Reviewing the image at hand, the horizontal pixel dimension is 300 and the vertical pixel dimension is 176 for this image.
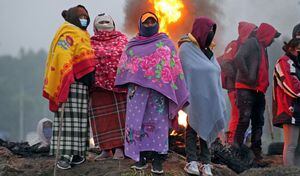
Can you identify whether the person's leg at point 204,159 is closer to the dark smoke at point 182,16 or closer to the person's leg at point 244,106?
the person's leg at point 244,106

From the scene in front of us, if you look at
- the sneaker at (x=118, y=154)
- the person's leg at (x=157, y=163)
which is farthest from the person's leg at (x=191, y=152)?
the sneaker at (x=118, y=154)

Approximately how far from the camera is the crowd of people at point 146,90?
6.71 m

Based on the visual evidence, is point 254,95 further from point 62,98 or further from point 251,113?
point 62,98

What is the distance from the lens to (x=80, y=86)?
289 inches

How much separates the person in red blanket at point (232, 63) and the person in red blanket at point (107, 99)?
2223 millimetres

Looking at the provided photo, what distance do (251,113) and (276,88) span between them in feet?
2.39

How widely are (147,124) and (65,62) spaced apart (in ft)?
4.49

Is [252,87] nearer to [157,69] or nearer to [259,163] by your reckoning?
[259,163]

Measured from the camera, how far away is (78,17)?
748 cm

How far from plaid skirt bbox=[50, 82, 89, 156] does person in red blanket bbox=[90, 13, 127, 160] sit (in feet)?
1.12

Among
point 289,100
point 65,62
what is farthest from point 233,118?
point 65,62

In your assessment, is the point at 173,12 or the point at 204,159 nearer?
the point at 204,159

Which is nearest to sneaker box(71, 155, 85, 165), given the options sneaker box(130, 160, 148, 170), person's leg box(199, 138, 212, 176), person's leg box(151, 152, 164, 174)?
sneaker box(130, 160, 148, 170)

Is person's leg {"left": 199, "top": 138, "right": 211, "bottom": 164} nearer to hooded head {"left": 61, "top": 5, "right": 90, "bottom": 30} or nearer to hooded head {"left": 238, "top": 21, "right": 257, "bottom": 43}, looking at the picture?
hooded head {"left": 61, "top": 5, "right": 90, "bottom": 30}
